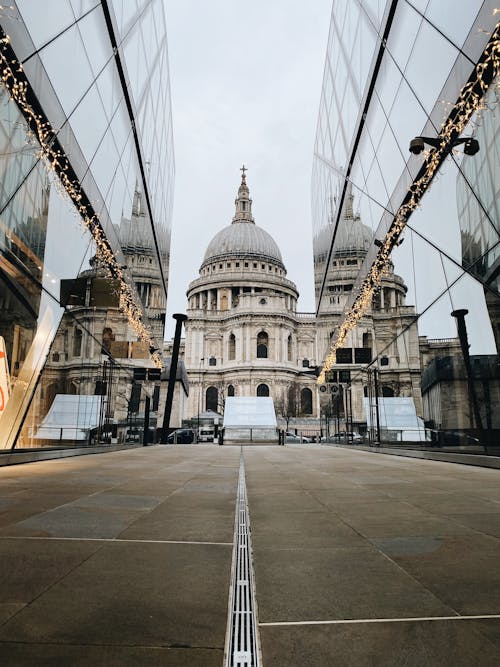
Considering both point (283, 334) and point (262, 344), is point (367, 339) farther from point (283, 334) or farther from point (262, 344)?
point (262, 344)

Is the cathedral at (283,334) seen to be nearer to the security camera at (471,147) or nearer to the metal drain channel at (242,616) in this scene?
the security camera at (471,147)

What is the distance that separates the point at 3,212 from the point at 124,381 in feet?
42.4

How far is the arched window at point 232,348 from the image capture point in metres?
93.3

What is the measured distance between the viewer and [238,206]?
136375mm

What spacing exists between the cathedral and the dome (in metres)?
0.24

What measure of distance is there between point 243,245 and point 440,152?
353ft

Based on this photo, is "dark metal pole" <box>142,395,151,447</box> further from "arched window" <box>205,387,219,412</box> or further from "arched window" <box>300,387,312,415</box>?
"arched window" <box>300,387,312,415</box>

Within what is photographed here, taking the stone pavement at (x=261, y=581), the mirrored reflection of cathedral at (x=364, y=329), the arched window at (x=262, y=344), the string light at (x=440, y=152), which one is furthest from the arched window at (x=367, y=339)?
the arched window at (x=262, y=344)

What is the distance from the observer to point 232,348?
Answer: 3696 inches

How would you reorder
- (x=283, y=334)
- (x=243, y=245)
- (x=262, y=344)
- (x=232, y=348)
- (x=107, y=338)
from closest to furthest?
1. (x=107, y=338)
2. (x=283, y=334)
3. (x=262, y=344)
4. (x=232, y=348)
5. (x=243, y=245)

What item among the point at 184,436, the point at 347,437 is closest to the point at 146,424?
the point at 347,437

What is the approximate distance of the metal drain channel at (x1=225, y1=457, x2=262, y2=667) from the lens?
1.71 m

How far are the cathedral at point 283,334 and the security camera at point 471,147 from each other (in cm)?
578

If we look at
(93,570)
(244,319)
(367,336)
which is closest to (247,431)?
(367,336)
